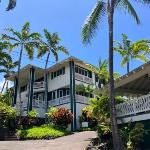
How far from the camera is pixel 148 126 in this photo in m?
21.3

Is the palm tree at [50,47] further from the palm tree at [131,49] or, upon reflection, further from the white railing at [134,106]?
the white railing at [134,106]

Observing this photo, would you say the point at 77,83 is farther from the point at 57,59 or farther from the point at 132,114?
the point at 132,114

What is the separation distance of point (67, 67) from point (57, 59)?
3.01 meters

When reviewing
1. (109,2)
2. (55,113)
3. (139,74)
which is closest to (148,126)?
(139,74)

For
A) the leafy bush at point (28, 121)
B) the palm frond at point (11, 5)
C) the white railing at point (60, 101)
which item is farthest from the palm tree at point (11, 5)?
the white railing at point (60, 101)

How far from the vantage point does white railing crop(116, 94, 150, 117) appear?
21.0m

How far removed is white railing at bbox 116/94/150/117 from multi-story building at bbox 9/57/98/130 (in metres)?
19.6

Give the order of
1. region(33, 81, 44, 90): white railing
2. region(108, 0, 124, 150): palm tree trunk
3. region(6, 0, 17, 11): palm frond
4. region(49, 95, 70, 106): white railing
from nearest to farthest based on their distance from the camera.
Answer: region(108, 0, 124, 150): palm tree trunk
region(6, 0, 17, 11): palm frond
region(49, 95, 70, 106): white railing
region(33, 81, 44, 90): white railing

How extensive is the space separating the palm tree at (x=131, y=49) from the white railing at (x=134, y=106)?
46.5 ft

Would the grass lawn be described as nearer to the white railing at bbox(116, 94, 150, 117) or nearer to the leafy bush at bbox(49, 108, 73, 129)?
the leafy bush at bbox(49, 108, 73, 129)

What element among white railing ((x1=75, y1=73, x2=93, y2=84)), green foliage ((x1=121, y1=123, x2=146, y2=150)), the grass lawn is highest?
white railing ((x1=75, y1=73, x2=93, y2=84))

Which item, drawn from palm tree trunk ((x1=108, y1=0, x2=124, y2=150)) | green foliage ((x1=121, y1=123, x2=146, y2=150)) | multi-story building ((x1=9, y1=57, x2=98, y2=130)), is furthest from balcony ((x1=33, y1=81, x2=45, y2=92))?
green foliage ((x1=121, y1=123, x2=146, y2=150))

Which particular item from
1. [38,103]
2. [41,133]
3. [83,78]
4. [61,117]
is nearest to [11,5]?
[41,133]

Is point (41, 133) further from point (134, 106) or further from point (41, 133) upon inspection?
point (134, 106)
